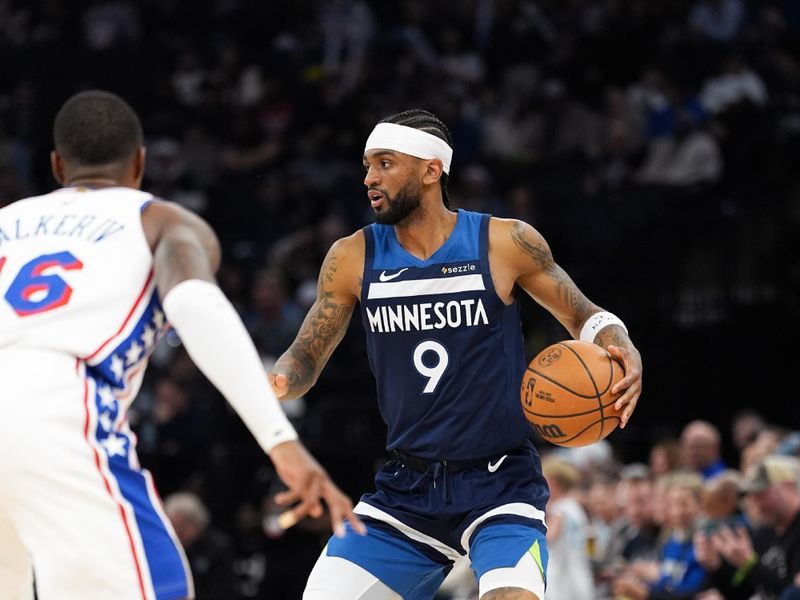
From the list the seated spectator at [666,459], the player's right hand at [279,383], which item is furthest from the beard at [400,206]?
the seated spectator at [666,459]

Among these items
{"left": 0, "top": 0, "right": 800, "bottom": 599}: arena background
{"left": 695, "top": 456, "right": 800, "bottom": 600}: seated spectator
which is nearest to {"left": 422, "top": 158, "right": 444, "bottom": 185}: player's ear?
{"left": 695, "top": 456, "right": 800, "bottom": 600}: seated spectator

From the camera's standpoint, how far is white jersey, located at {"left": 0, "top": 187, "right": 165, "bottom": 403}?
391 centimetres

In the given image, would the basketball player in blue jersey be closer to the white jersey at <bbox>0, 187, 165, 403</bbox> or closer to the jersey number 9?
the jersey number 9

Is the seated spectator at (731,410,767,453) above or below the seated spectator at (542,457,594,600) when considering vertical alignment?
above

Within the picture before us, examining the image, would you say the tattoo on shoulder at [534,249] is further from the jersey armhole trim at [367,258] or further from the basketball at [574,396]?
the jersey armhole trim at [367,258]

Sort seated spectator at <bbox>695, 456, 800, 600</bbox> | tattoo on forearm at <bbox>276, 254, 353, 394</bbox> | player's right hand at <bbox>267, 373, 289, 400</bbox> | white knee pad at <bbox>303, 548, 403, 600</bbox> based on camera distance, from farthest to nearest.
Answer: seated spectator at <bbox>695, 456, 800, 600</bbox> < tattoo on forearm at <bbox>276, 254, 353, 394</bbox> < player's right hand at <bbox>267, 373, 289, 400</bbox> < white knee pad at <bbox>303, 548, 403, 600</bbox>

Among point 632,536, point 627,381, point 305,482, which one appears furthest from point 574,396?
point 632,536

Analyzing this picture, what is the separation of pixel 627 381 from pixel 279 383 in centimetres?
131

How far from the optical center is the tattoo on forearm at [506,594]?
504 centimetres

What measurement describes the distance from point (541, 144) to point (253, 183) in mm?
3220

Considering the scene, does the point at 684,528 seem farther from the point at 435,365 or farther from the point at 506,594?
the point at 506,594

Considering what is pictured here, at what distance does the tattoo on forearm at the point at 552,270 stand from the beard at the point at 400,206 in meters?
0.41

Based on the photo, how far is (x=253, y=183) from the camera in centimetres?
1538

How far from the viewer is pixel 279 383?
5.42 m
